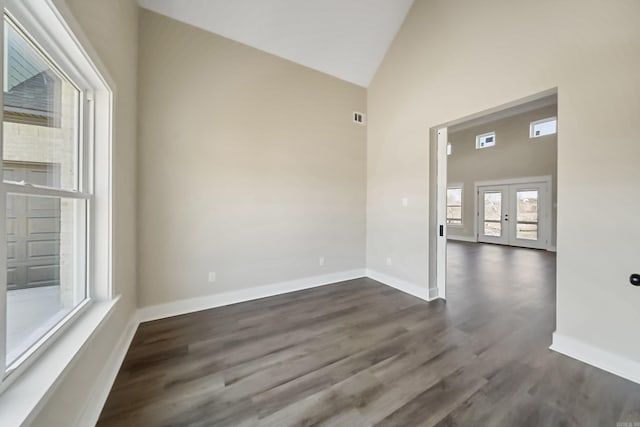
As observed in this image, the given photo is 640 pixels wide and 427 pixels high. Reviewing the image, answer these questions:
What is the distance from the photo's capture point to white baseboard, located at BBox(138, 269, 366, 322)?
258cm

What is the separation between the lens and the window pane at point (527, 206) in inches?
273

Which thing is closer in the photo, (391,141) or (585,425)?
(585,425)

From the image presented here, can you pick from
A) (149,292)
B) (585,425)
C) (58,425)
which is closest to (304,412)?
(58,425)

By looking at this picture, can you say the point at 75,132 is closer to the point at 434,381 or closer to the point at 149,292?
the point at 149,292

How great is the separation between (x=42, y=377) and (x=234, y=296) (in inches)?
83.3

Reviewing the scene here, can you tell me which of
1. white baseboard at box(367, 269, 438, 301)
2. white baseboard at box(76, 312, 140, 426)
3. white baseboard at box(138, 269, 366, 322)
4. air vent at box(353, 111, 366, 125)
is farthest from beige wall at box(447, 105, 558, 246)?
white baseboard at box(76, 312, 140, 426)

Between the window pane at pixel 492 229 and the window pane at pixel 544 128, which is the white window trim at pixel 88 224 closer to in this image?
the window pane at pixel 544 128

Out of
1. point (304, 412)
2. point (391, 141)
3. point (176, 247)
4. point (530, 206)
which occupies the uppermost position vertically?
point (391, 141)

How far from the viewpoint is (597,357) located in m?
1.83

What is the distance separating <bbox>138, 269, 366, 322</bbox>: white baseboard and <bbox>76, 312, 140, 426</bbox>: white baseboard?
0.39m

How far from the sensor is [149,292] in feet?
8.39

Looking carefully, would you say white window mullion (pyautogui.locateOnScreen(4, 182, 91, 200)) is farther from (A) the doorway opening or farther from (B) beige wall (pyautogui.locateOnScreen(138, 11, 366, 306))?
(A) the doorway opening

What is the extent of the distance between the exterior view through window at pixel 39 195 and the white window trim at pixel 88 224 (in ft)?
0.17

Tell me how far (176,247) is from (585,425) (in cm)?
355
